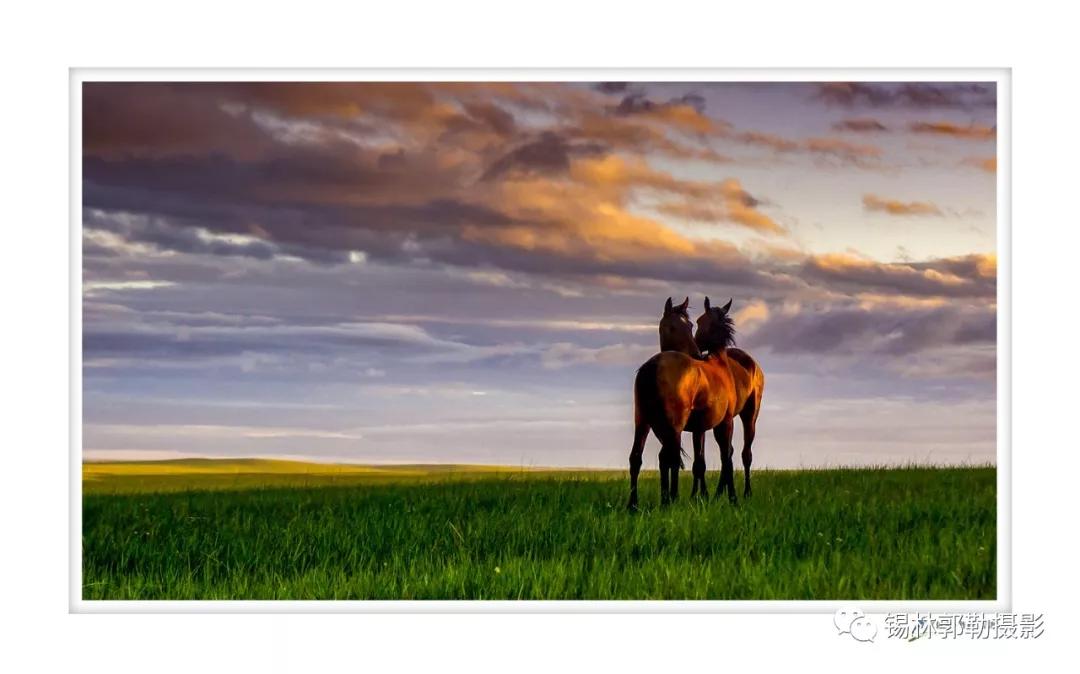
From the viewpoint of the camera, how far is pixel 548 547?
839 cm

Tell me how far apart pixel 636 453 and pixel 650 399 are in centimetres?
61

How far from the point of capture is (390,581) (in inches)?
297

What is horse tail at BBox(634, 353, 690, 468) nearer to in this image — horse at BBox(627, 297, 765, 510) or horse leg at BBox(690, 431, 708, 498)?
horse at BBox(627, 297, 765, 510)

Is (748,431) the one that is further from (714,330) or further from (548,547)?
(548,547)

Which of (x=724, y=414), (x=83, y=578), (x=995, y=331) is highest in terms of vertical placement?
(x=995, y=331)

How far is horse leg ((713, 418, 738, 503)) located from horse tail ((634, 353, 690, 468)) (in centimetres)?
109

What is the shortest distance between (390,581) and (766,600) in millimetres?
2898

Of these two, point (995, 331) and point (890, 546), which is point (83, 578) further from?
point (995, 331)
